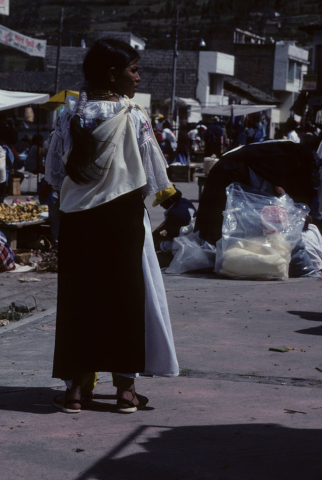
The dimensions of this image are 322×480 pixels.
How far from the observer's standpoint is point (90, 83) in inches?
162

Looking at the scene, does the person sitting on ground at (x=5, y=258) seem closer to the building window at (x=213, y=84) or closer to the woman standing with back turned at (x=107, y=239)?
the woman standing with back turned at (x=107, y=239)

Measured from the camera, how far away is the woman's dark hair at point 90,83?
3947 millimetres

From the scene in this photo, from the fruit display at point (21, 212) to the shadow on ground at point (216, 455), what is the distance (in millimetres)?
7300

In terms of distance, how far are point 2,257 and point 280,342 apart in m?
4.74

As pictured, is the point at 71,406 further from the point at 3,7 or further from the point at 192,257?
the point at 3,7

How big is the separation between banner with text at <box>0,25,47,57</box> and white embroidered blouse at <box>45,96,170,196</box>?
24370mm

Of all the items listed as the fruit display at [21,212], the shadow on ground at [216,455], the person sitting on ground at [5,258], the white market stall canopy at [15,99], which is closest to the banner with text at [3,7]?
the white market stall canopy at [15,99]

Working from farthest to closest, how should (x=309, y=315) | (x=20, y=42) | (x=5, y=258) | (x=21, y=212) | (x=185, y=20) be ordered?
(x=185, y=20) < (x=20, y=42) < (x=21, y=212) < (x=5, y=258) < (x=309, y=315)

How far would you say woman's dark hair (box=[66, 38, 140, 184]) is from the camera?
3.95 meters

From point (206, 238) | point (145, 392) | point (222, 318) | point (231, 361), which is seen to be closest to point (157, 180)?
point (145, 392)

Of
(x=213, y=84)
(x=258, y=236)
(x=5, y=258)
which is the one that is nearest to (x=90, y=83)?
(x=258, y=236)

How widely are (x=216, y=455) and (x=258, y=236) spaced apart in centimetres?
540

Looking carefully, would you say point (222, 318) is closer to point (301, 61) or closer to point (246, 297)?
point (246, 297)

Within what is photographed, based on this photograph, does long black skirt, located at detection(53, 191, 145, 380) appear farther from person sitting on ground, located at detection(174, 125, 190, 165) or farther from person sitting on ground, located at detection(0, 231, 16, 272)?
person sitting on ground, located at detection(174, 125, 190, 165)
